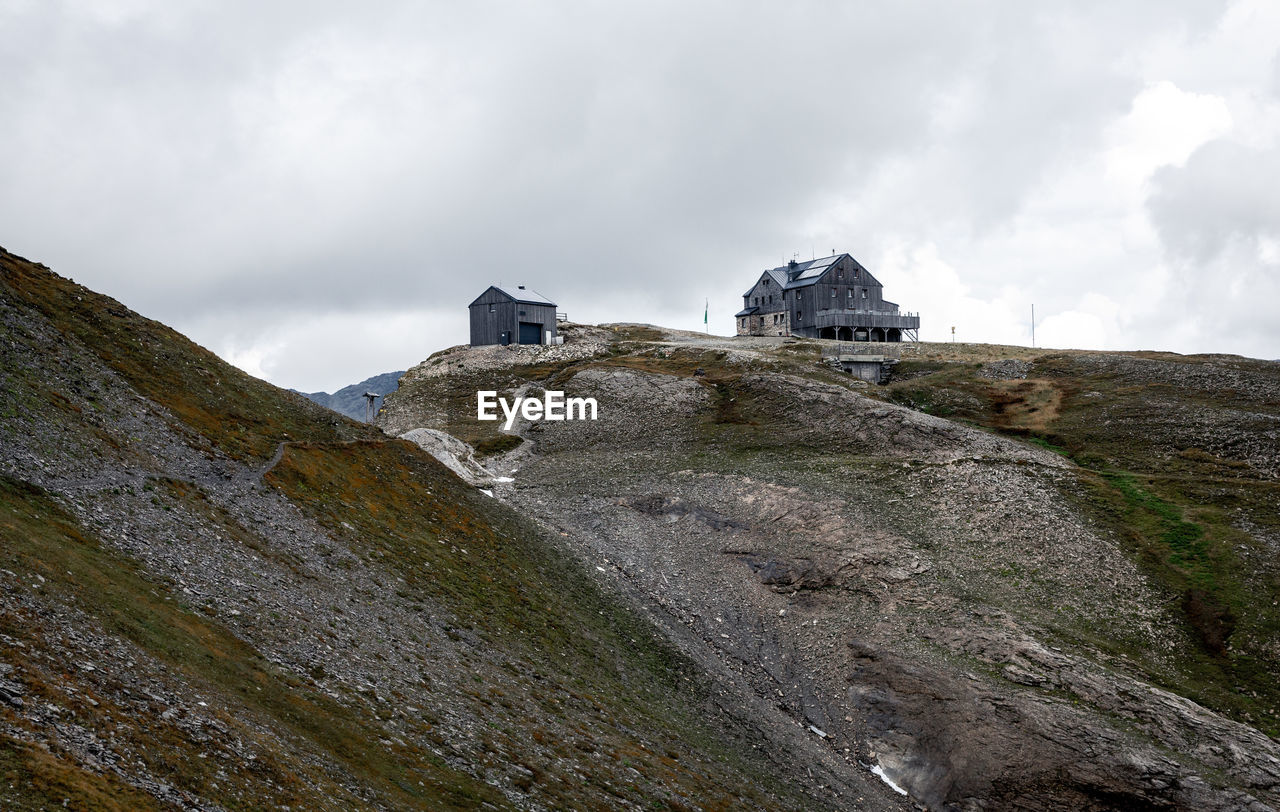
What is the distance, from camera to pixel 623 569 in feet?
196

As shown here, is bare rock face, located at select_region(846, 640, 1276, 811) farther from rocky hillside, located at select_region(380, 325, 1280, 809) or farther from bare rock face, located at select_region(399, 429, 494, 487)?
bare rock face, located at select_region(399, 429, 494, 487)

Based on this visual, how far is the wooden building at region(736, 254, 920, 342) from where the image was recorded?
14650 cm

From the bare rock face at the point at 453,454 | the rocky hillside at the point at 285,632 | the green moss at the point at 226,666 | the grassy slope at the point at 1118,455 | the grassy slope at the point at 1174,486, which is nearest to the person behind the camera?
the rocky hillside at the point at 285,632

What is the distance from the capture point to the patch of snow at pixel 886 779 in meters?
41.9

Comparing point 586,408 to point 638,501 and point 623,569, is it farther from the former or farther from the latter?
point 623,569

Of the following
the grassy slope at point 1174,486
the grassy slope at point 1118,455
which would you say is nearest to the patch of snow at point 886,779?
the grassy slope at point 1118,455

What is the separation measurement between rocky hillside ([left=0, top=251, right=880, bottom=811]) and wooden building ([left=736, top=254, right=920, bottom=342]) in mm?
97975

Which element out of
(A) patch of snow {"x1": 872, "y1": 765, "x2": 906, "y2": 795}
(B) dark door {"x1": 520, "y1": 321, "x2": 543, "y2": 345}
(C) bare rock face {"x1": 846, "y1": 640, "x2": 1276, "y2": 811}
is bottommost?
(A) patch of snow {"x1": 872, "y1": 765, "x2": 906, "y2": 795}

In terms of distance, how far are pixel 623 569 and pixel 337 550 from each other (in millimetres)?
22305

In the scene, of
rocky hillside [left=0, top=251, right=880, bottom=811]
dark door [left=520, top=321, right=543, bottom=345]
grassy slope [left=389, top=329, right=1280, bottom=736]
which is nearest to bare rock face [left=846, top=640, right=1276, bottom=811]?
rocky hillside [left=0, top=251, right=880, bottom=811]

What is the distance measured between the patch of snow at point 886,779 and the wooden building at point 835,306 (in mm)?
107778

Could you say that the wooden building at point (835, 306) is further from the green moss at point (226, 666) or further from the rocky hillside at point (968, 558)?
the green moss at point (226, 666)

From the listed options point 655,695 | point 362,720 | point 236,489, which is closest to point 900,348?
point 655,695

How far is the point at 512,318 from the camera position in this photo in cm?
13650
